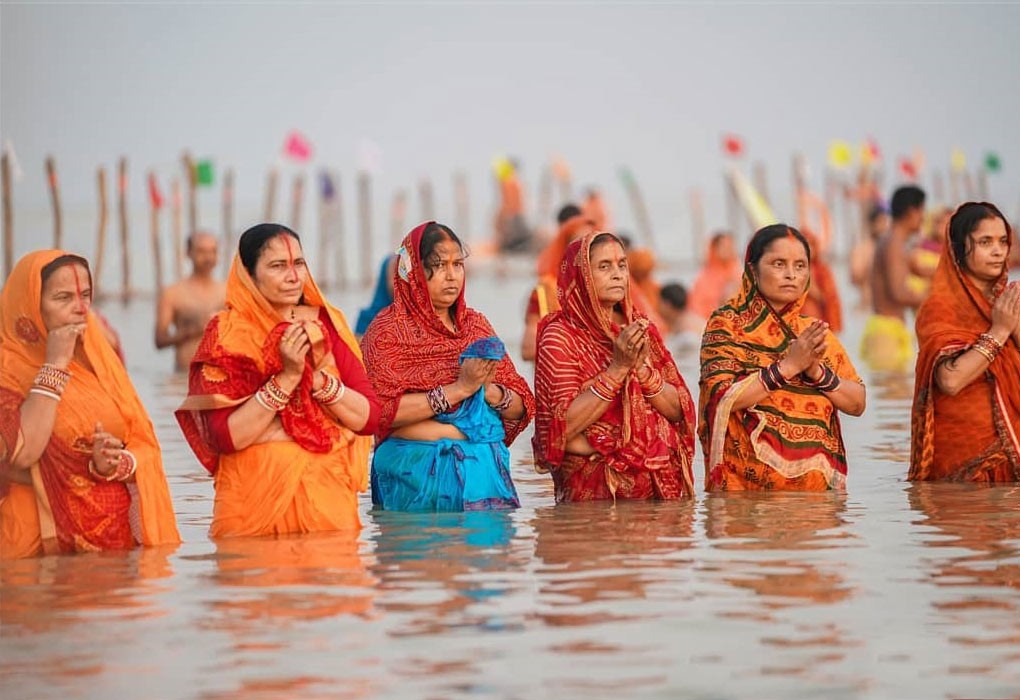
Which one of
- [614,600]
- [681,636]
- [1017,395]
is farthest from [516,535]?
[1017,395]

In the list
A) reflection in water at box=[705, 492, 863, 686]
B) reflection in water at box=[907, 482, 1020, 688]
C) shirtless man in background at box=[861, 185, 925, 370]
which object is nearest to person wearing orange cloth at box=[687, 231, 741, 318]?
shirtless man in background at box=[861, 185, 925, 370]

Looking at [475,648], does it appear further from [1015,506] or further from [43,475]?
[1015,506]

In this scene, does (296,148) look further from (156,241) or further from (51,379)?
(51,379)

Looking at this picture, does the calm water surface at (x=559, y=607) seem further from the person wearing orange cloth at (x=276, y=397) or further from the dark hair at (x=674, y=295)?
the dark hair at (x=674, y=295)

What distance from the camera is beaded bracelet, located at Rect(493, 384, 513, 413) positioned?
25.4 feet

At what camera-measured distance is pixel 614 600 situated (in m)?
5.92

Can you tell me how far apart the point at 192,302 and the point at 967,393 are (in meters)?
7.05

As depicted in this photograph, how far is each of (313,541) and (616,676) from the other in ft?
7.23

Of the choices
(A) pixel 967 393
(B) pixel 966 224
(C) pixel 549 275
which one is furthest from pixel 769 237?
(C) pixel 549 275

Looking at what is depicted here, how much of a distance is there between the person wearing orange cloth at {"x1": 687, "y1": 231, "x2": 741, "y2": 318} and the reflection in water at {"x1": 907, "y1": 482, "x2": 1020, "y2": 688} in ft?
32.6

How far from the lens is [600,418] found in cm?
774

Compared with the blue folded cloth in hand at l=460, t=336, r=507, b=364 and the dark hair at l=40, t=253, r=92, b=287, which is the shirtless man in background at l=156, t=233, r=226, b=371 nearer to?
the blue folded cloth in hand at l=460, t=336, r=507, b=364

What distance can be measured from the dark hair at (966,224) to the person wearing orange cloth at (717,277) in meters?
9.60

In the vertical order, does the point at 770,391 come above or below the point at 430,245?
below
